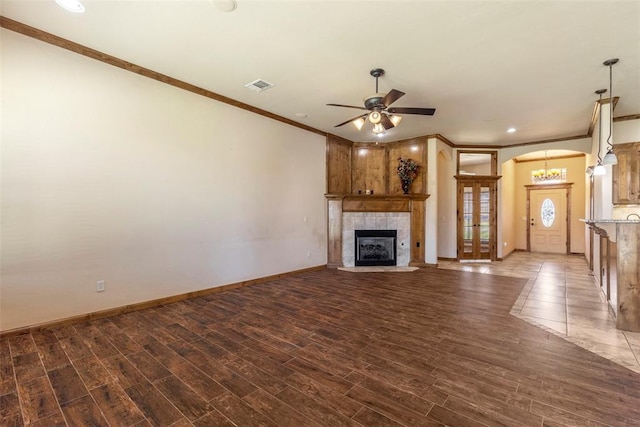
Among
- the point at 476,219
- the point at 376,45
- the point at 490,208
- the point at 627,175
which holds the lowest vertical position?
the point at 476,219

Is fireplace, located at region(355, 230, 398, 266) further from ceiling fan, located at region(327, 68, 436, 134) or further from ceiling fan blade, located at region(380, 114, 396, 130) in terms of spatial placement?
ceiling fan, located at region(327, 68, 436, 134)

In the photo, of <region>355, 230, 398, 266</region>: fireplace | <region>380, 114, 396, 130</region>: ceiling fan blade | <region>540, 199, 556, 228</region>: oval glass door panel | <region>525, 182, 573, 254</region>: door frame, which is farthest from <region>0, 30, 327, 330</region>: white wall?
<region>540, 199, 556, 228</region>: oval glass door panel

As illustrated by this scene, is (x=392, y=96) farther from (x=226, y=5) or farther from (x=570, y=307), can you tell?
(x=570, y=307)

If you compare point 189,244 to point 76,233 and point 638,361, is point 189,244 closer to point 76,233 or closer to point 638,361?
point 76,233

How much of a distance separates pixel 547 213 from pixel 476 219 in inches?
136

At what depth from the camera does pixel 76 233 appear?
10.6ft

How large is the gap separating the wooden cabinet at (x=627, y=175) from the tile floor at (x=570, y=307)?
1.62 metres

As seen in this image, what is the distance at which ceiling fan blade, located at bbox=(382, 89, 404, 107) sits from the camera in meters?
3.36

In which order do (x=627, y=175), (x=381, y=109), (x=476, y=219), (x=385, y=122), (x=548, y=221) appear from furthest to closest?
(x=548, y=221) < (x=476, y=219) < (x=627, y=175) < (x=385, y=122) < (x=381, y=109)

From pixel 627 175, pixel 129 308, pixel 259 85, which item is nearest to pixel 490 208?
pixel 627 175

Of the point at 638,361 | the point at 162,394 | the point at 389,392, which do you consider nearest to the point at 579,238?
the point at 638,361

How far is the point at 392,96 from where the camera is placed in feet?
11.3

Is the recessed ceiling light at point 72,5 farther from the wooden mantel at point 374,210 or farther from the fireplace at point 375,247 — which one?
the fireplace at point 375,247

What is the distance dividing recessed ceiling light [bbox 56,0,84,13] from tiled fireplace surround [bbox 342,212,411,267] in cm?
539
